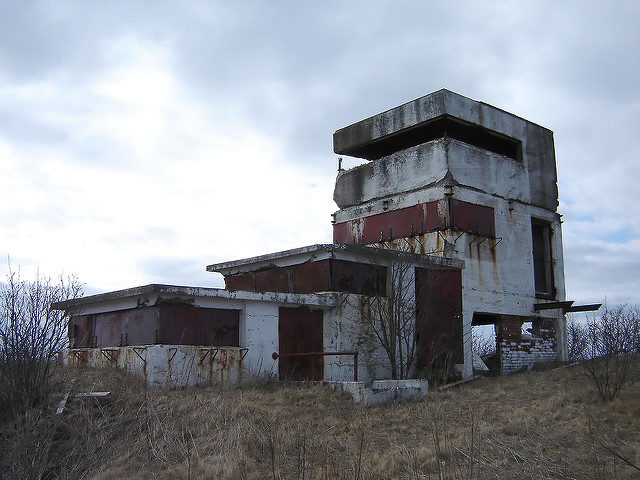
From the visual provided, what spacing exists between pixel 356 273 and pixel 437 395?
4205 mm

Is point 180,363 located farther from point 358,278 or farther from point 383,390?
point 358,278

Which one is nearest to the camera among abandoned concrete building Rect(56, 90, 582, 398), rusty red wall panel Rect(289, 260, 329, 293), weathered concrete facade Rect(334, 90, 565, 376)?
abandoned concrete building Rect(56, 90, 582, 398)

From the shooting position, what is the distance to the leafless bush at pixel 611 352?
41.2 ft

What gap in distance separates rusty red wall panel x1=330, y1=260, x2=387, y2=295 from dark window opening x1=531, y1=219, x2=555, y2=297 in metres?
7.72

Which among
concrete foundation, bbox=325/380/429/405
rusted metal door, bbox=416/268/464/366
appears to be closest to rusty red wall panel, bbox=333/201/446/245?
rusted metal door, bbox=416/268/464/366

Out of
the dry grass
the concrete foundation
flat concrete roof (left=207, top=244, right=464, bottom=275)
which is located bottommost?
the dry grass

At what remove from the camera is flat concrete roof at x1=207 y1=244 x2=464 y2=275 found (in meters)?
17.5

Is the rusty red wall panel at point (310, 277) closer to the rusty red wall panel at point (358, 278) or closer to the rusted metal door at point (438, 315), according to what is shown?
the rusty red wall panel at point (358, 278)

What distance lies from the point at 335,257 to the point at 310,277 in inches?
39.6

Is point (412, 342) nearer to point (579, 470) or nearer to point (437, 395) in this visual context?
point (437, 395)

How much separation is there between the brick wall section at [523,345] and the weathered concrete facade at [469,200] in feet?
0.22

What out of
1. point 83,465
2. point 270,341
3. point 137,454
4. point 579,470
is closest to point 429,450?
point 579,470

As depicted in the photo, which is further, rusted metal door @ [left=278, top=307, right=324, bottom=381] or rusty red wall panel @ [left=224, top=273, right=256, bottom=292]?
rusty red wall panel @ [left=224, top=273, right=256, bottom=292]

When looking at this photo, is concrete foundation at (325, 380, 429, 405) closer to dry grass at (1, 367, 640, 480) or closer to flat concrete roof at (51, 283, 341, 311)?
dry grass at (1, 367, 640, 480)
